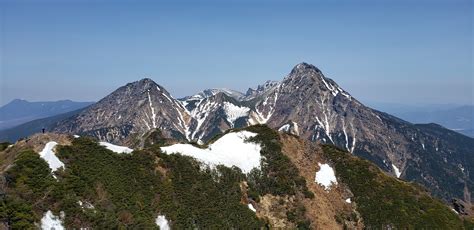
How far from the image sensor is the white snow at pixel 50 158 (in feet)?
224

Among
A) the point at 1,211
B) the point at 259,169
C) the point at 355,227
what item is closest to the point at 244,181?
the point at 259,169

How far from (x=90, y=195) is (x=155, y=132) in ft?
246

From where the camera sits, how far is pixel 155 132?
14150 cm

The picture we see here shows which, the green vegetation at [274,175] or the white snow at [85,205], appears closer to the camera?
the white snow at [85,205]

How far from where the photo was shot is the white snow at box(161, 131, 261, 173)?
3706 inches

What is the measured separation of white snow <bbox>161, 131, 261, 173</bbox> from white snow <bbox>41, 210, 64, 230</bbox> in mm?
33264

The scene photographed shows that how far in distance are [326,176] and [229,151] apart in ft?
80.4

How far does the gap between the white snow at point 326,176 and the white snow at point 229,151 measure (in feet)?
50.7

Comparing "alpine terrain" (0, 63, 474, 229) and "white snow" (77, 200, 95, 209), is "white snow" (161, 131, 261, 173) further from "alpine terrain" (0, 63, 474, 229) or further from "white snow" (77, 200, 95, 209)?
"white snow" (77, 200, 95, 209)

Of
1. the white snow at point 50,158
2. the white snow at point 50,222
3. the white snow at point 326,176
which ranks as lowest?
the white snow at point 326,176

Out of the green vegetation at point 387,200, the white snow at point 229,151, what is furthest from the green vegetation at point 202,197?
the green vegetation at point 387,200

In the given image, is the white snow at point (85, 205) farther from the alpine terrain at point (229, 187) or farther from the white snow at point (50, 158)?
the white snow at point (50, 158)

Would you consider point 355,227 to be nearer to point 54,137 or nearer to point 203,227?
point 203,227

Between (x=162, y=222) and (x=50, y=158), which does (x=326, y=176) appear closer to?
(x=162, y=222)
